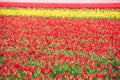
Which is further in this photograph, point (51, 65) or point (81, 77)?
point (51, 65)

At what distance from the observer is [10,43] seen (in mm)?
8070

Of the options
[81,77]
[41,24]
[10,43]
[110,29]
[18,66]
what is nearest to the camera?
[81,77]

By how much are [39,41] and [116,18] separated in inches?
267

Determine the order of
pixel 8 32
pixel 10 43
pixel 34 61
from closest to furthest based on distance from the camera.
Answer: pixel 34 61 → pixel 10 43 → pixel 8 32

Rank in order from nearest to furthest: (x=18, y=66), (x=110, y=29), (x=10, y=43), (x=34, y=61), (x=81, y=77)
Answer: (x=81, y=77) < (x=18, y=66) < (x=34, y=61) < (x=10, y=43) < (x=110, y=29)

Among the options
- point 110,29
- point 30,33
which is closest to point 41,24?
point 30,33

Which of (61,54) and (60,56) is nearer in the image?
(60,56)

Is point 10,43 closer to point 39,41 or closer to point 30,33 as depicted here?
point 39,41

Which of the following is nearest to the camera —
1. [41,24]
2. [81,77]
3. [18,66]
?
[81,77]

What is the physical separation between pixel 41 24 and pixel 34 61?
5.82 metres

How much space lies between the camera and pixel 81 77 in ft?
16.9

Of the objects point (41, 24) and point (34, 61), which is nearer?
point (34, 61)

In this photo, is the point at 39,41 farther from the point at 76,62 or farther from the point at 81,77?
the point at 81,77

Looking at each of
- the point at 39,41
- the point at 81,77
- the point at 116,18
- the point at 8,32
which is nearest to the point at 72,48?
the point at 39,41
